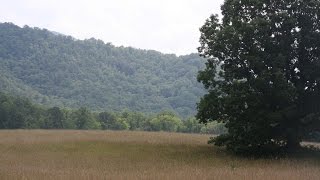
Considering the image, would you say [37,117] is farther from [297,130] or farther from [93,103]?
[297,130]

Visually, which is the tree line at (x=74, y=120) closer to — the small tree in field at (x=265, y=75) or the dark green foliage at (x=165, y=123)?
the dark green foliage at (x=165, y=123)

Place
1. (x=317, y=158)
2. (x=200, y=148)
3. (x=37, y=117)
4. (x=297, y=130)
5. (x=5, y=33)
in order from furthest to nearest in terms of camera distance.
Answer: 1. (x=5, y=33)
2. (x=37, y=117)
3. (x=200, y=148)
4. (x=297, y=130)
5. (x=317, y=158)

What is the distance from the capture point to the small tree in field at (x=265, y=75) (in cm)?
2430

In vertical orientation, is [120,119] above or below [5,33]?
below

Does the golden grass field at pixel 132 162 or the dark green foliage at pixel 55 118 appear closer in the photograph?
the golden grass field at pixel 132 162

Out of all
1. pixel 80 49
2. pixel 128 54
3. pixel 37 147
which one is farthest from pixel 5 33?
pixel 37 147

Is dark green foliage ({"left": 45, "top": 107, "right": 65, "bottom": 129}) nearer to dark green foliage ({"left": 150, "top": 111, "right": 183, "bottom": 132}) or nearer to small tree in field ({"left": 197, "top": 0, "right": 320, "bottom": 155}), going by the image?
dark green foliage ({"left": 150, "top": 111, "right": 183, "bottom": 132})

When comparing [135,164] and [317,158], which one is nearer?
[135,164]

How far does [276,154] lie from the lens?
83.3ft

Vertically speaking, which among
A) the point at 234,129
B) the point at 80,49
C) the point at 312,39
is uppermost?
the point at 80,49

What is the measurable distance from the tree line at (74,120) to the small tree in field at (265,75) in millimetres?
49299

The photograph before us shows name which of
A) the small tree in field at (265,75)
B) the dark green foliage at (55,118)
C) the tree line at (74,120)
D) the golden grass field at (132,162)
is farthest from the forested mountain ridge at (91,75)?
the small tree in field at (265,75)

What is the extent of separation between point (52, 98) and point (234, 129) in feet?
402

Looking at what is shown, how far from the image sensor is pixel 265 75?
→ 2364 centimetres
